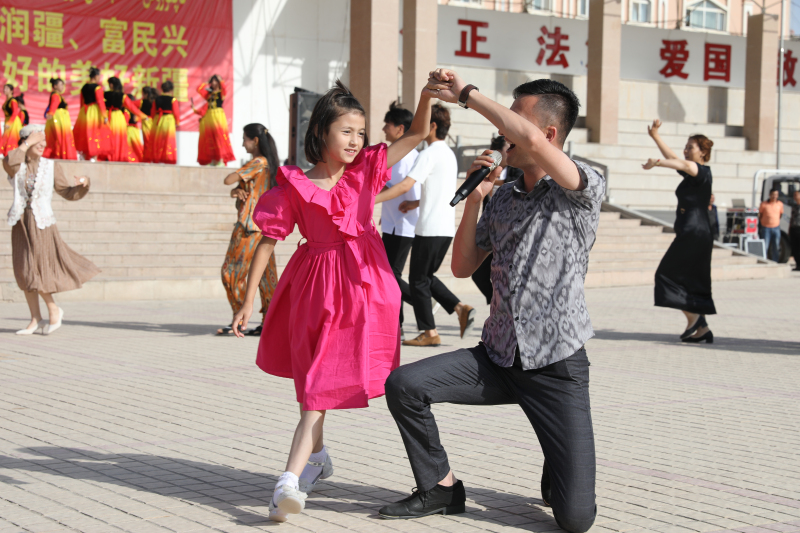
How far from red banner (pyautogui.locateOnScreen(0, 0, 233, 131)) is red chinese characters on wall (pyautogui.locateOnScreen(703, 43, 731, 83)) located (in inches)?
643

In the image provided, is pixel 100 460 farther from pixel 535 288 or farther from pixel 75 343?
pixel 75 343

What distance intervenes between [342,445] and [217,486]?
0.85 meters

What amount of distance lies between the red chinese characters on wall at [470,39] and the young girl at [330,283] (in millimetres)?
24917

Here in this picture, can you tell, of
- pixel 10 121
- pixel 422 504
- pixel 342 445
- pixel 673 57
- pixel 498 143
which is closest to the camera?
pixel 422 504

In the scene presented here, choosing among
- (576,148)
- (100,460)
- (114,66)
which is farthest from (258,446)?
(576,148)

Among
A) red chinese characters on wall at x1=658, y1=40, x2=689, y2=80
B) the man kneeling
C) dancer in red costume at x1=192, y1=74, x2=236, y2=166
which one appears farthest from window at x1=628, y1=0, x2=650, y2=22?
the man kneeling

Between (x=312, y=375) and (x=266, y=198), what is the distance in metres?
0.70

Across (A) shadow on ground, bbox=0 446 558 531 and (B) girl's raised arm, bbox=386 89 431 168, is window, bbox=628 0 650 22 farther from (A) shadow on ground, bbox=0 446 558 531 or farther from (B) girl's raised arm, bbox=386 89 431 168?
(A) shadow on ground, bbox=0 446 558 531

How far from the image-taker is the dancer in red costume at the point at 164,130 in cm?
1912

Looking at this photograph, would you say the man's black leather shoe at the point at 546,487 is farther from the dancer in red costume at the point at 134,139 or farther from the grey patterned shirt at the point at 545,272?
the dancer in red costume at the point at 134,139

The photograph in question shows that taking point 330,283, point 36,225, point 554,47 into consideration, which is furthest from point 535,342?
point 554,47

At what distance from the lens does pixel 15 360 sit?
6.88 metres

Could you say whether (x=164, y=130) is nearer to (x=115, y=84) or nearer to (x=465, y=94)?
(x=115, y=84)

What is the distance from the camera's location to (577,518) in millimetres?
3100
